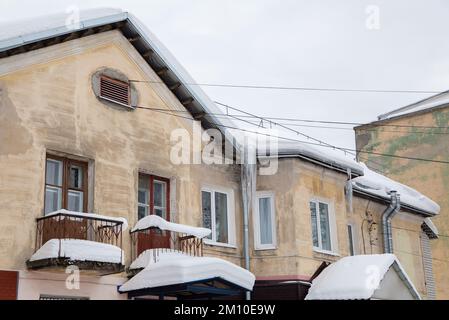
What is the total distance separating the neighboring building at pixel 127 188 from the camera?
12734mm

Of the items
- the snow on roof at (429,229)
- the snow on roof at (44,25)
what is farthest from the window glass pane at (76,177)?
the snow on roof at (429,229)

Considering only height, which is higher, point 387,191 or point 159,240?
point 387,191

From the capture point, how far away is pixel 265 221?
17.5 m

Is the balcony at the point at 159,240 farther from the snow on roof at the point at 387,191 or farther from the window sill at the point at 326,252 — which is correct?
the snow on roof at the point at 387,191

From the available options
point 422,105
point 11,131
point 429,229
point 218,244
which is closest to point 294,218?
point 218,244

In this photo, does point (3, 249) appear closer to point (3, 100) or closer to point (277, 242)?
point (3, 100)

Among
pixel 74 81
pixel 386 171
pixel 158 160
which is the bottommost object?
pixel 158 160

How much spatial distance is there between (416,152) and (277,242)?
53.0 feet

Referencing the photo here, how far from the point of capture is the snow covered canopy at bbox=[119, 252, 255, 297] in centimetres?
1339

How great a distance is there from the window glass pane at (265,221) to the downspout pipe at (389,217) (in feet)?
18.6

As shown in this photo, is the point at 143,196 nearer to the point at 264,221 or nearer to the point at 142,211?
the point at 142,211

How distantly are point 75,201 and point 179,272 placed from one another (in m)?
2.55
